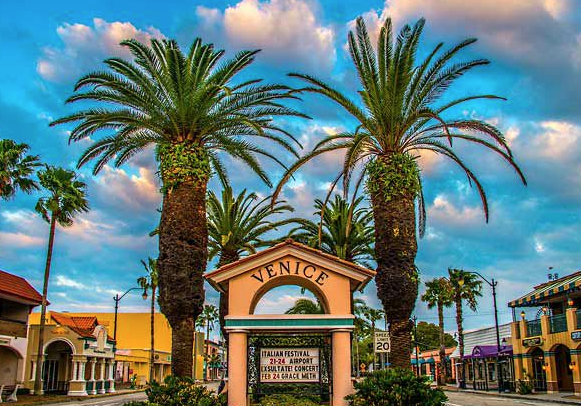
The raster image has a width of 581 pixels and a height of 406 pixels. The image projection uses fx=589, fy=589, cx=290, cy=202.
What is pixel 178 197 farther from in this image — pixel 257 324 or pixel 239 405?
pixel 239 405

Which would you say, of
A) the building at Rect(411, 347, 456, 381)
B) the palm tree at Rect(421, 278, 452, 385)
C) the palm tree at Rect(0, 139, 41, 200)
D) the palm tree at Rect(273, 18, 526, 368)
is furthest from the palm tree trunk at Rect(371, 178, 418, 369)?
the building at Rect(411, 347, 456, 381)

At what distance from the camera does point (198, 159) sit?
21.1m

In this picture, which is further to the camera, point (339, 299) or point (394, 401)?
point (339, 299)

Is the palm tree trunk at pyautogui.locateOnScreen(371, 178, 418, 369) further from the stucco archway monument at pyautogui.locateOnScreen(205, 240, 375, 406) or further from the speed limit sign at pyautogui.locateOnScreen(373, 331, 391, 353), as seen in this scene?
the stucco archway monument at pyautogui.locateOnScreen(205, 240, 375, 406)

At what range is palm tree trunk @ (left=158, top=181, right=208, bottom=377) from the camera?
1978 cm

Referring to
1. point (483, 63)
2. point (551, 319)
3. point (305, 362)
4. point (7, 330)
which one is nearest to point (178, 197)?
point (305, 362)

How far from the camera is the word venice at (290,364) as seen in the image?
16109 millimetres

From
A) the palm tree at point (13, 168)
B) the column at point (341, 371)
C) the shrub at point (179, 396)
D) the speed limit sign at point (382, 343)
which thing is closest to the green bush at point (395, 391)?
the column at point (341, 371)

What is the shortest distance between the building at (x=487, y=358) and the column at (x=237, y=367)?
1492 inches

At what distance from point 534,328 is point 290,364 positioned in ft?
114

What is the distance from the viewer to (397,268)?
63.8 feet

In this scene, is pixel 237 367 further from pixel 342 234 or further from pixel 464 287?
pixel 464 287

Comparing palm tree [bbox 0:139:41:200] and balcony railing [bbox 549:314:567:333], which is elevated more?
palm tree [bbox 0:139:41:200]

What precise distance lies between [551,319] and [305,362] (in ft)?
105
